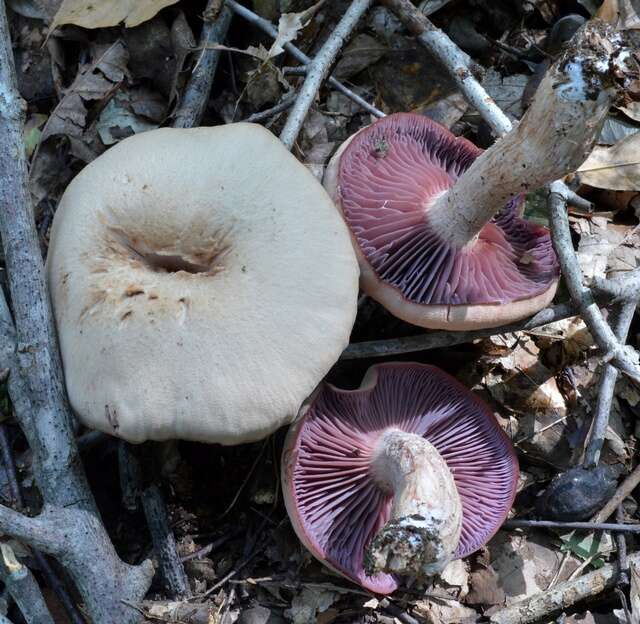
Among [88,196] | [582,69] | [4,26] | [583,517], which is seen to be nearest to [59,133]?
[4,26]

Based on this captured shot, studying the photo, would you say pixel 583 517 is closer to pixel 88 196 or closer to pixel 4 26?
pixel 88 196

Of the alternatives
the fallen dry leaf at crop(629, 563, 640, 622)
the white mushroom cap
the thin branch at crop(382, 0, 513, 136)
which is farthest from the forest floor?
the white mushroom cap

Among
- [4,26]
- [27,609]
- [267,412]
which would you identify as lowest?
[27,609]

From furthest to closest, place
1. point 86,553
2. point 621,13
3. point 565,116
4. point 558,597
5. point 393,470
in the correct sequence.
Result: point 621,13 < point 558,597 < point 393,470 < point 86,553 < point 565,116

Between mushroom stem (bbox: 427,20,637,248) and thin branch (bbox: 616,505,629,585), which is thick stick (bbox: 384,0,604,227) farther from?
thin branch (bbox: 616,505,629,585)

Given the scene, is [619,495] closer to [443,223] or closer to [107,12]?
[443,223]

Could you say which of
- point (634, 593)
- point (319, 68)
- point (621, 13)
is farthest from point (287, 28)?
point (634, 593)
